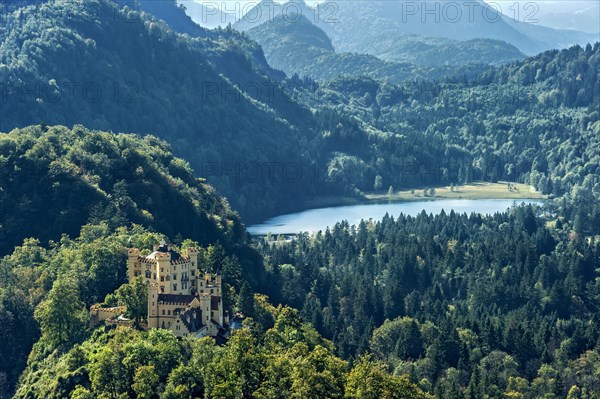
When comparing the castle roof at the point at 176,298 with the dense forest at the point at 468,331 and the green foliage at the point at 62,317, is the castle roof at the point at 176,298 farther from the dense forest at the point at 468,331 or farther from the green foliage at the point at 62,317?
the dense forest at the point at 468,331

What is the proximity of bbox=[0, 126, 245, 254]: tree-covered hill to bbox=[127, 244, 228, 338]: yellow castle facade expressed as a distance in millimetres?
39904

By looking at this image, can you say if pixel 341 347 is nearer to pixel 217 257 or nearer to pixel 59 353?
pixel 217 257

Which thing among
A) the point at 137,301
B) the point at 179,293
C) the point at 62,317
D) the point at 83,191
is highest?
the point at 83,191

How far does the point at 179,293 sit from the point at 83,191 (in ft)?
199

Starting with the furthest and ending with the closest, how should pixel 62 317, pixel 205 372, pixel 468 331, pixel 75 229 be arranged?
pixel 75 229
pixel 468 331
pixel 62 317
pixel 205 372

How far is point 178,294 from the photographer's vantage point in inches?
4633

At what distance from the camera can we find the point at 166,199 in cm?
19050

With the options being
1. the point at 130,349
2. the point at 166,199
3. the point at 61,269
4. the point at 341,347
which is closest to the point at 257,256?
the point at 166,199

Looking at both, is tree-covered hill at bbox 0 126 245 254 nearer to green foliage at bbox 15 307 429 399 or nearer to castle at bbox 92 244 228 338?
castle at bbox 92 244 228 338

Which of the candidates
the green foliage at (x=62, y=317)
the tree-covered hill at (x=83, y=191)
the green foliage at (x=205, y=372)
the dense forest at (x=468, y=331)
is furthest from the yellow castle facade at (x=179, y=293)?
the tree-covered hill at (x=83, y=191)

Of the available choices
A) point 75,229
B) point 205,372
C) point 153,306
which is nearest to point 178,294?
point 153,306

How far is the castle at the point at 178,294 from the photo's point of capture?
115 metres

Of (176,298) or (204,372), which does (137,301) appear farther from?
→ (204,372)

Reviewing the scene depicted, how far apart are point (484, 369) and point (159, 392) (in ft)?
186
